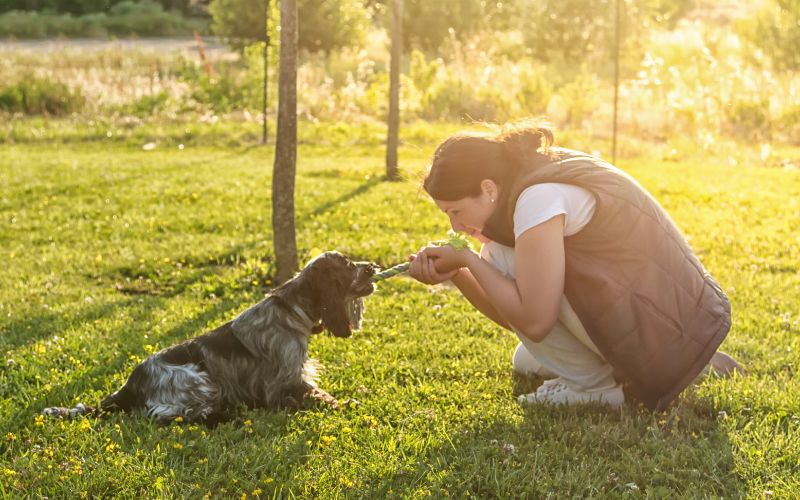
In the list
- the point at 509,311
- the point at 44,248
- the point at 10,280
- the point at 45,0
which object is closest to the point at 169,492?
the point at 509,311

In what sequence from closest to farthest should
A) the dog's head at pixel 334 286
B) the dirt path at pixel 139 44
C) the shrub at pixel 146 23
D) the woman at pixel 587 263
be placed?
the woman at pixel 587 263, the dog's head at pixel 334 286, the dirt path at pixel 139 44, the shrub at pixel 146 23

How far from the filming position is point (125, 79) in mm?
21359

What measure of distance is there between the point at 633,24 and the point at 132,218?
17599mm

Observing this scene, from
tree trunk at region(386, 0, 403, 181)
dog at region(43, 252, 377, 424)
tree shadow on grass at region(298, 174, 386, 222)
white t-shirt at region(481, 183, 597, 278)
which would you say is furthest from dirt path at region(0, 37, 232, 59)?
white t-shirt at region(481, 183, 597, 278)

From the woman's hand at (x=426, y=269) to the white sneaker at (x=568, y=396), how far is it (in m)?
0.90

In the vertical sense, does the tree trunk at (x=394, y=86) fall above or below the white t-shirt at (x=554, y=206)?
above

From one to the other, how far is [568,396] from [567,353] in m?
0.24

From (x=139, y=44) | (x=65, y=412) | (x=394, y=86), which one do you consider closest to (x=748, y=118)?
(x=394, y=86)

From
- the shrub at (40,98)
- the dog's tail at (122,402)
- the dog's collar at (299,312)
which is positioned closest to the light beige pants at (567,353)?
the dog's collar at (299,312)

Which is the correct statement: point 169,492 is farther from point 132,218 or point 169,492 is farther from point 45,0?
point 45,0

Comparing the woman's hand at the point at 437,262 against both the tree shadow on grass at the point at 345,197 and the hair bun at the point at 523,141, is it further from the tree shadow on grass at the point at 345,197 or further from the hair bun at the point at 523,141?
the tree shadow on grass at the point at 345,197

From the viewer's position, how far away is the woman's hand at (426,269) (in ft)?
14.3

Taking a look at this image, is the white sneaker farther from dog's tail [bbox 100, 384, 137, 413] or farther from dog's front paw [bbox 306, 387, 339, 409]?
dog's tail [bbox 100, 384, 137, 413]

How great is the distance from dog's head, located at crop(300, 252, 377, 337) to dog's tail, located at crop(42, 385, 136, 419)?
3.60 ft
